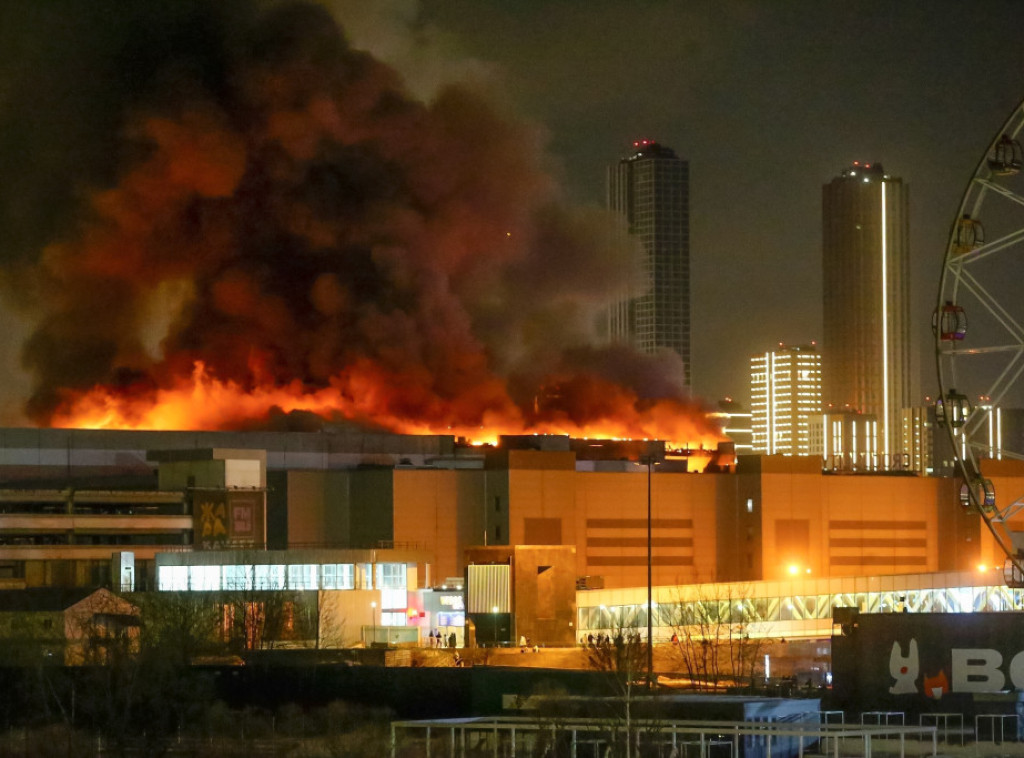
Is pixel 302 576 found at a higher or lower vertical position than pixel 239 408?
lower

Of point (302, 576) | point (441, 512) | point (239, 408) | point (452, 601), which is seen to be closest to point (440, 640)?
point (302, 576)

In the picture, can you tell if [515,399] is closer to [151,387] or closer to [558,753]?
[151,387]

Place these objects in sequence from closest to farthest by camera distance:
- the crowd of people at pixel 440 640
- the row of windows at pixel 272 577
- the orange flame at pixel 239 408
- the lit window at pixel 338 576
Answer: the crowd of people at pixel 440 640 → the row of windows at pixel 272 577 → the lit window at pixel 338 576 → the orange flame at pixel 239 408

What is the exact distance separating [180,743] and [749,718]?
46.6 ft

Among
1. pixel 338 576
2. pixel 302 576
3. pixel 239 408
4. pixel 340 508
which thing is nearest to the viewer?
pixel 302 576

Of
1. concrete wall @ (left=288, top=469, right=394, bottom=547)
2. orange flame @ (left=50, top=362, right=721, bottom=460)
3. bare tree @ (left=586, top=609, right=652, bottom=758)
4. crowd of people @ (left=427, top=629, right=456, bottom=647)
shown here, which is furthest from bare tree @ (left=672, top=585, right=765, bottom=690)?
orange flame @ (left=50, top=362, right=721, bottom=460)

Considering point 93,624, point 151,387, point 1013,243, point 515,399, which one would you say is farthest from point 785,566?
point 1013,243

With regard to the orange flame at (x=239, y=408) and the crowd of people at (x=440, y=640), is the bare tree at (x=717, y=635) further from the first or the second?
the orange flame at (x=239, y=408)

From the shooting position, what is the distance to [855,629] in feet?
147

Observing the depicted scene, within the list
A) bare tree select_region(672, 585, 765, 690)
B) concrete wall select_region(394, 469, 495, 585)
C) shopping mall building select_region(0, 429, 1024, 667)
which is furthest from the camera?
concrete wall select_region(394, 469, 495, 585)

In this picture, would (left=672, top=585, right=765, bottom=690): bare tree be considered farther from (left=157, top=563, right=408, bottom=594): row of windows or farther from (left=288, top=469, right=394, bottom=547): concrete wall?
(left=288, top=469, right=394, bottom=547): concrete wall

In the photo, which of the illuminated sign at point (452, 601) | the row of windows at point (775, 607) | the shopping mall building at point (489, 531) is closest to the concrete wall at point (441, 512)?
the shopping mall building at point (489, 531)

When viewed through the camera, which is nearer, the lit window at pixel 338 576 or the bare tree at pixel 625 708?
the bare tree at pixel 625 708

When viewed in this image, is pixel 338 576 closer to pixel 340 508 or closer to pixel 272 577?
pixel 272 577
